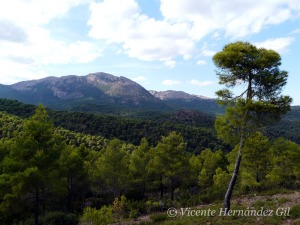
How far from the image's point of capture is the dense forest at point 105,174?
64.0ft

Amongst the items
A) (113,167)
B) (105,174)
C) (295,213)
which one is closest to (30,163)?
(113,167)

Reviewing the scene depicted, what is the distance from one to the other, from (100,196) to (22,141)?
25779 millimetres

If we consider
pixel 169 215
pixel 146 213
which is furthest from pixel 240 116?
pixel 146 213

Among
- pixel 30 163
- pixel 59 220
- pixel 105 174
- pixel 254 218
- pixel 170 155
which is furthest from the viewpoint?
pixel 170 155

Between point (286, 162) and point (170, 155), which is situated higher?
point (286, 162)

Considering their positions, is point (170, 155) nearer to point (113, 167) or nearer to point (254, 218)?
point (113, 167)

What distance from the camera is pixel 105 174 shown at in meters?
33.7

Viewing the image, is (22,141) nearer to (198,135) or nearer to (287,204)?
(287,204)

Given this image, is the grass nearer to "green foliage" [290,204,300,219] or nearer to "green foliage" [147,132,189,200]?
"green foliage" [290,204,300,219]

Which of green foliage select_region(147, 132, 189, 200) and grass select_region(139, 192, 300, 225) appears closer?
grass select_region(139, 192, 300, 225)

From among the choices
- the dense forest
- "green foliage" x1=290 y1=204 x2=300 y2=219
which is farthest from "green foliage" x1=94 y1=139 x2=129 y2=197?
"green foliage" x1=290 y1=204 x2=300 y2=219

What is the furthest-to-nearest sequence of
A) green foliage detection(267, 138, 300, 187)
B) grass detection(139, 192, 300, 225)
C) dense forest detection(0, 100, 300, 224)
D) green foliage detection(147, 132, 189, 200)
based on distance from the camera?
green foliage detection(147, 132, 189, 200)
green foliage detection(267, 138, 300, 187)
dense forest detection(0, 100, 300, 224)
grass detection(139, 192, 300, 225)

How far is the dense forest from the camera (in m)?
19.5

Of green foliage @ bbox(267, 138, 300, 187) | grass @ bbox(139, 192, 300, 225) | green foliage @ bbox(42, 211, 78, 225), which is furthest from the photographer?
green foliage @ bbox(267, 138, 300, 187)
